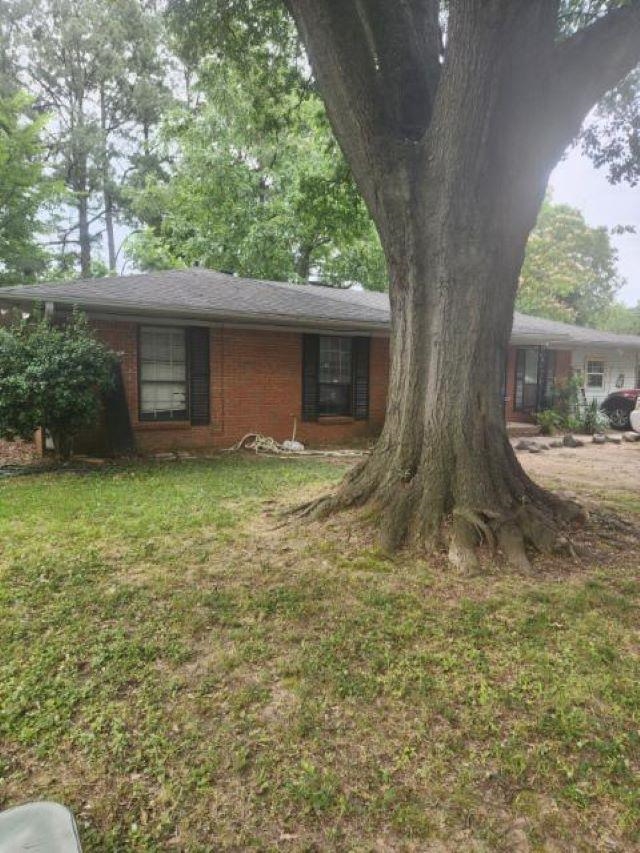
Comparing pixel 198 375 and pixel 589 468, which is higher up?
pixel 198 375

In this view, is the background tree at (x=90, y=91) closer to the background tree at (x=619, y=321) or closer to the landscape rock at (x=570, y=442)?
the landscape rock at (x=570, y=442)

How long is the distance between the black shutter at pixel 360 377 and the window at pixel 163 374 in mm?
3709

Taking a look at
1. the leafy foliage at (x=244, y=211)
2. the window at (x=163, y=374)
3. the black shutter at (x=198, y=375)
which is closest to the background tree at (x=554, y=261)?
the leafy foliage at (x=244, y=211)

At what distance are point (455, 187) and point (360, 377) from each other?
7.40 m

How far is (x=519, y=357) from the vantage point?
15.0 m

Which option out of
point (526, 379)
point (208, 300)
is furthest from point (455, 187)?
point (526, 379)

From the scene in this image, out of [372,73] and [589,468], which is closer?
[372,73]

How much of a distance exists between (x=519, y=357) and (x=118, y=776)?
14684 mm

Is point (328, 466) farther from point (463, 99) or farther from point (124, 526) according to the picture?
point (463, 99)

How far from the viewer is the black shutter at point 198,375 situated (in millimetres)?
9836

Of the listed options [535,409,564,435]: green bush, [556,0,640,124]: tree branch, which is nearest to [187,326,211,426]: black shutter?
[556,0,640,124]: tree branch

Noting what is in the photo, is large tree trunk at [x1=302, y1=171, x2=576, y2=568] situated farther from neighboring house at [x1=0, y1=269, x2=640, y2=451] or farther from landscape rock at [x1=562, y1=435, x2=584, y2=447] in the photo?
landscape rock at [x1=562, y1=435, x2=584, y2=447]

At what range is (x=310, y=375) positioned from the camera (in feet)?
36.5

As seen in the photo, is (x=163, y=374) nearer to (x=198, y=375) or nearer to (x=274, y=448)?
(x=198, y=375)
